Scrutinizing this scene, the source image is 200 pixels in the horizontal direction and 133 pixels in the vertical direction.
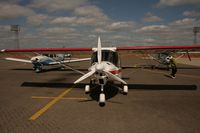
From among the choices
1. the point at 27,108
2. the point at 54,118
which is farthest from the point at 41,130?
the point at 27,108

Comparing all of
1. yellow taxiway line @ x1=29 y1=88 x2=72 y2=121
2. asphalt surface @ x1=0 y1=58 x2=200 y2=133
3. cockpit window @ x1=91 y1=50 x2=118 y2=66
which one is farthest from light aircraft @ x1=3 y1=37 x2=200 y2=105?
yellow taxiway line @ x1=29 y1=88 x2=72 y2=121

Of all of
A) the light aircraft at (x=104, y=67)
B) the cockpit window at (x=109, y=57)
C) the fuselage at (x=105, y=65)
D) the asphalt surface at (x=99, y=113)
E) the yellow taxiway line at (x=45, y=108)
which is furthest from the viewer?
the cockpit window at (x=109, y=57)

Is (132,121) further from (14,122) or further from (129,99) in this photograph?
(14,122)

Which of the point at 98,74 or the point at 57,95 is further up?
the point at 98,74

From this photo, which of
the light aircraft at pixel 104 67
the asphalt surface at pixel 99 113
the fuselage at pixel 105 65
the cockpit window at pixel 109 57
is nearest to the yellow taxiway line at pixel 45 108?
the asphalt surface at pixel 99 113

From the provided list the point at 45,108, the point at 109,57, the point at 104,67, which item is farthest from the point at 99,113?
the point at 109,57

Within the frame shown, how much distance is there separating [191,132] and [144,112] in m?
1.80

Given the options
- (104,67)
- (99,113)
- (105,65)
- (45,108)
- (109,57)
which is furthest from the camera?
(109,57)

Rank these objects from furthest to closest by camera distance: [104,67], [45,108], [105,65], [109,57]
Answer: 1. [109,57]
2. [105,65]
3. [104,67]
4. [45,108]

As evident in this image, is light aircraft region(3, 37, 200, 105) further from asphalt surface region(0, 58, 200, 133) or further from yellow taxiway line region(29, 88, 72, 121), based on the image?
yellow taxiway line region(29, 88, 72, 121)

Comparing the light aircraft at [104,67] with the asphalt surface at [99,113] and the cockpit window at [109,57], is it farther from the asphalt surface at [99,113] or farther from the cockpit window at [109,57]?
the asphalt surface at [99,113]

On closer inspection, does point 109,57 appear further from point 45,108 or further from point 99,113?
point 45,108

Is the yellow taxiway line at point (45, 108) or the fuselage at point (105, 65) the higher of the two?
the fuselage at point (105, 65)

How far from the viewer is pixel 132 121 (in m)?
5.51
